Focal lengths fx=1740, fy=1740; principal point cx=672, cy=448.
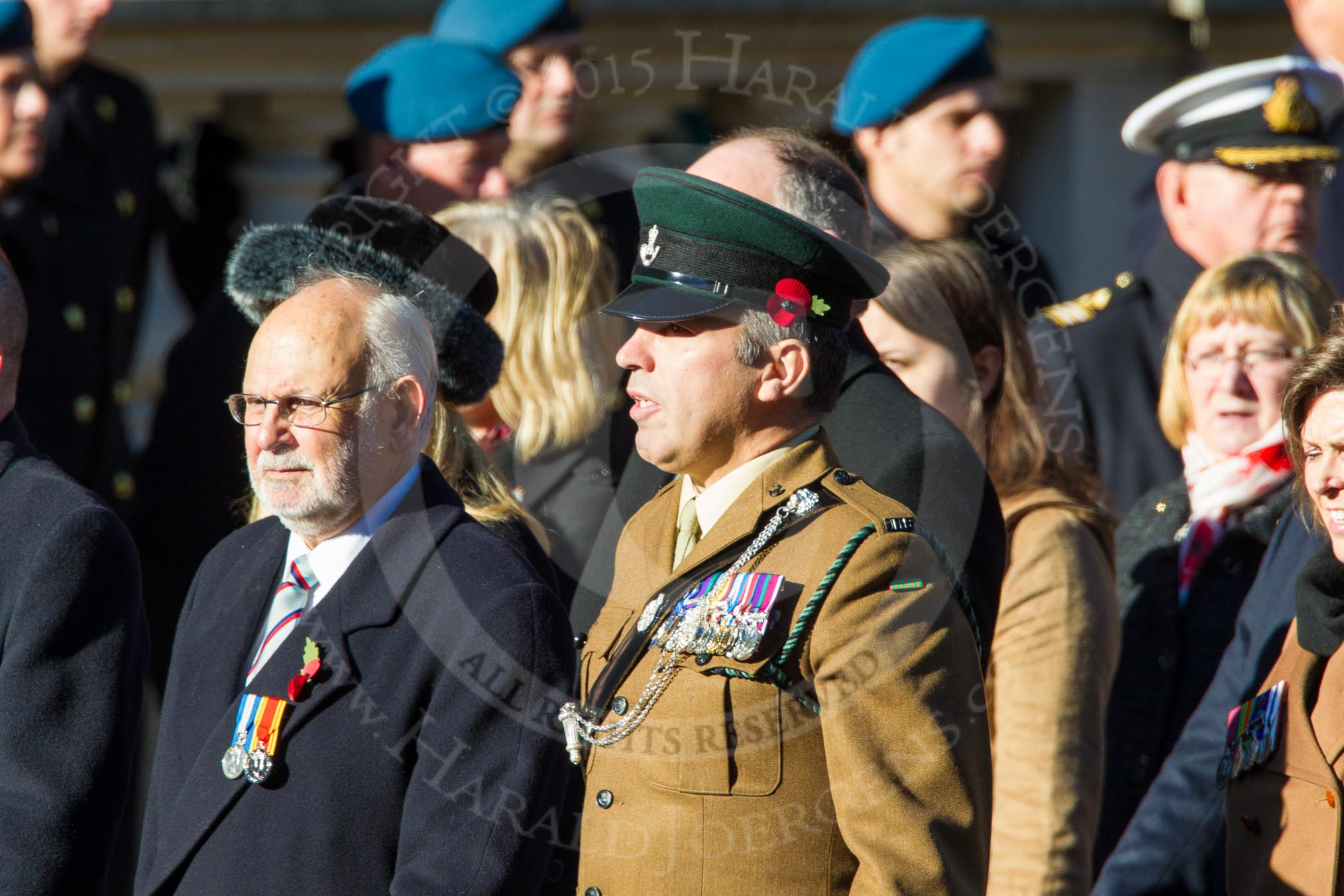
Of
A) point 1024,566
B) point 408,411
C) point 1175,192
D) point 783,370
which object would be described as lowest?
point 1024,566

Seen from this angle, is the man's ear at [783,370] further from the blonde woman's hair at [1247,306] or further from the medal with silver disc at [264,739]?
the blonde woman's hair at [1247,306]

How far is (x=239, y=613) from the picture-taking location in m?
2.88

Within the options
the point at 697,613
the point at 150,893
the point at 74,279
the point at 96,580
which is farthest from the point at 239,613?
the point at 74,279

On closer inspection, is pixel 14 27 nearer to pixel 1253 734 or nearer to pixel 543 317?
pixel 543 317

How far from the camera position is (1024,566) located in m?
3.52

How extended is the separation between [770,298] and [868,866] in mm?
851

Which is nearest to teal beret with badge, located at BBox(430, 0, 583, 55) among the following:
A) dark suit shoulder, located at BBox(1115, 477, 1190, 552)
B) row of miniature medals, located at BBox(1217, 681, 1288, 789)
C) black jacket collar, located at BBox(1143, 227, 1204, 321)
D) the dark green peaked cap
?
black jacket collar, located at BBox(1143, 227, 1204, 321)

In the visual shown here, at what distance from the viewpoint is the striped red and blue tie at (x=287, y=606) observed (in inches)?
111

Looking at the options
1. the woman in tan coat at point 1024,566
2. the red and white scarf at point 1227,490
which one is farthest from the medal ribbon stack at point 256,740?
the red and white scarf at point 1227,490

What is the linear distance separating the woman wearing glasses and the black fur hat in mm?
1564

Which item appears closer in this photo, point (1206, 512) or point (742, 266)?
point (742, 266)

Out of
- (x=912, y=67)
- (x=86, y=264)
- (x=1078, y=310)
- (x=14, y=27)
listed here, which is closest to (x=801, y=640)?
(x=1078, y=310)

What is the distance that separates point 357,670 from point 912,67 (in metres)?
2.91

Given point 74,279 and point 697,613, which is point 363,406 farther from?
point 74,279
